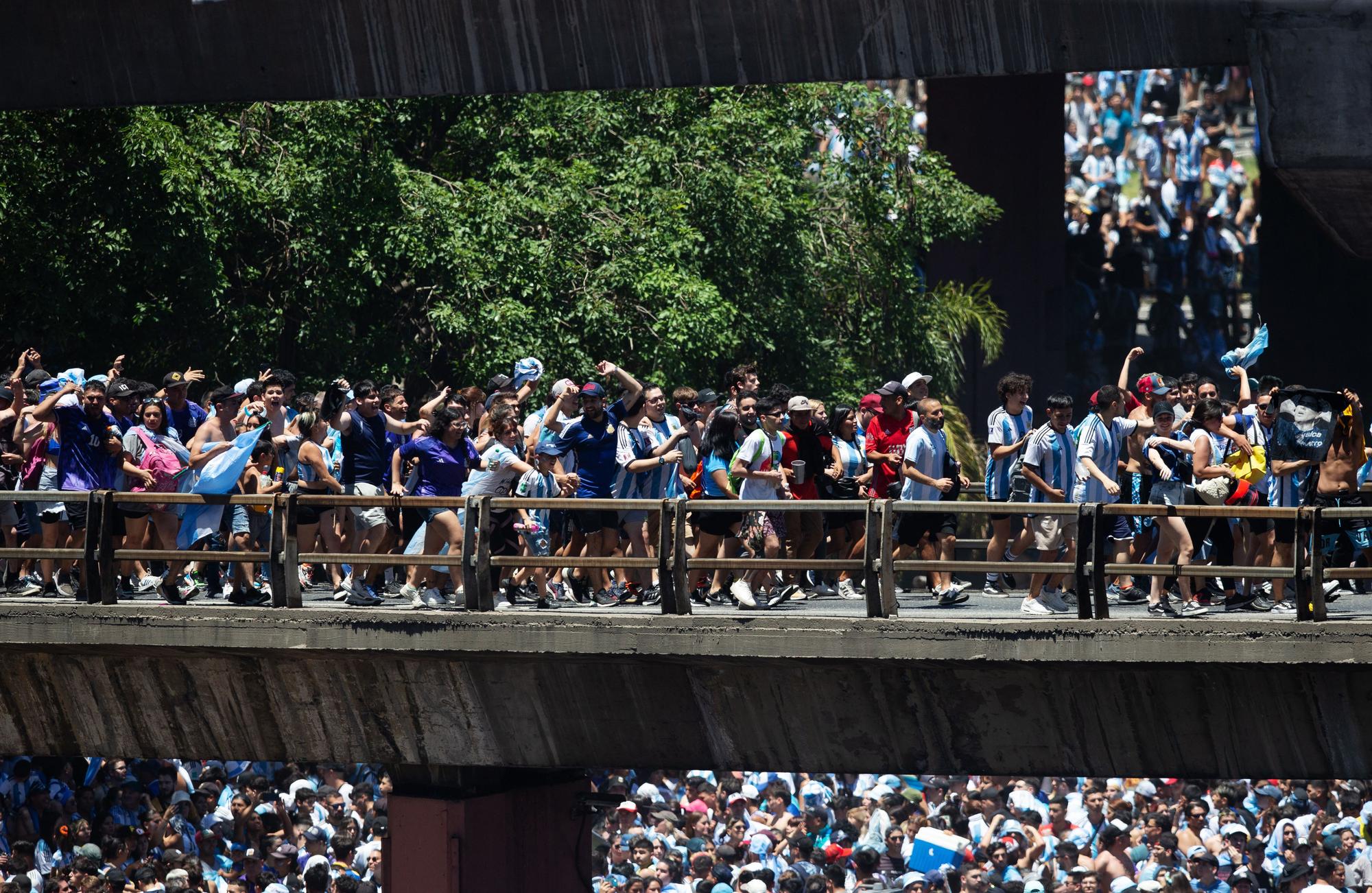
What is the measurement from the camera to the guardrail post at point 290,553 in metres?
13.8

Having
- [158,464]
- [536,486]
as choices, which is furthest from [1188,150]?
[158,464]

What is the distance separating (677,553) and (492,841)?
3290mm

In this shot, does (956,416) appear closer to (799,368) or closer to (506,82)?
(799,368)

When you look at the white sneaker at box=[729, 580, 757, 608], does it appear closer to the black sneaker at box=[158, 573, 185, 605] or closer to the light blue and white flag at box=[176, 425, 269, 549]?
the light blue and white flag at box=[176, 425, 269, 549]

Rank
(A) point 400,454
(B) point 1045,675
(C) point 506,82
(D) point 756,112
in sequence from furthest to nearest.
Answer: (D) point 756,112, (C) point 506,82, (A) point 400,454, (B) point 1045,675

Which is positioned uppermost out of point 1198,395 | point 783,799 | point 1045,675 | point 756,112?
point 756,112

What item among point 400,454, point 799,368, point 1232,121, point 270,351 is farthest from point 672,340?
point 1232,121

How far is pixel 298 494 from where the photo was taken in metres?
13.7

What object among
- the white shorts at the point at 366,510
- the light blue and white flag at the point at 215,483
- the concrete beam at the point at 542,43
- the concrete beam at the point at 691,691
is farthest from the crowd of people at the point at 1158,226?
the light blue and white flag at the point at 215,483

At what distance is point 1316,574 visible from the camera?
1230 cm

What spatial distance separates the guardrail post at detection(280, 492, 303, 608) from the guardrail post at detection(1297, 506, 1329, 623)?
6737 millimetres

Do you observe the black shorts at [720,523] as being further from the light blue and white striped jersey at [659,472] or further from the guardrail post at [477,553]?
the guardrail post at [477,553]

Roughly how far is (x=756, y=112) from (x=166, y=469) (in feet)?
36.9

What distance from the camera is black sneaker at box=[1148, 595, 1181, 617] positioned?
515 inches
